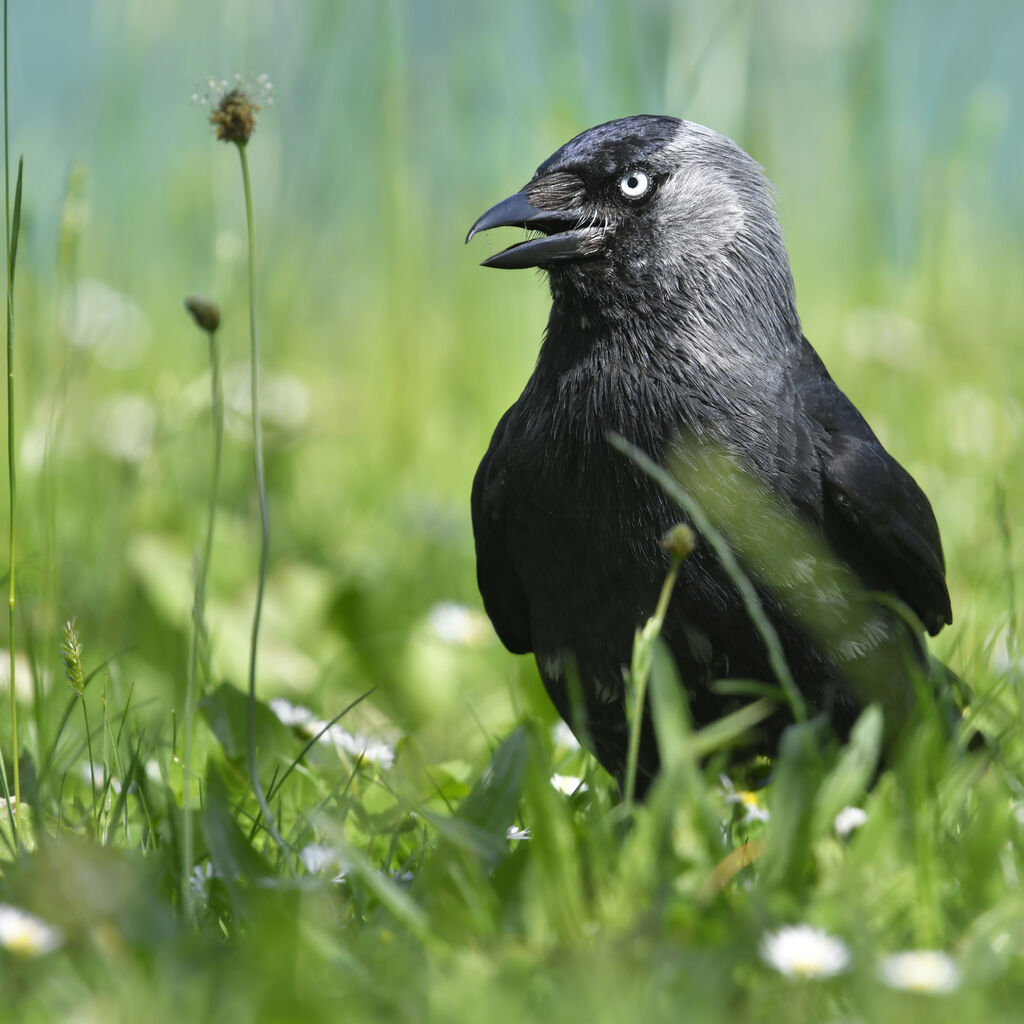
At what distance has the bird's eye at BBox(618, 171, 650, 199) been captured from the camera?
3121 mm

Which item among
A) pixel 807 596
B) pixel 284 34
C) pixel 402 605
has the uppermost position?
pixel 284 34

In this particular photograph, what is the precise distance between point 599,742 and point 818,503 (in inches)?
28.7

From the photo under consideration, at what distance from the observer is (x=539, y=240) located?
3.00 meters

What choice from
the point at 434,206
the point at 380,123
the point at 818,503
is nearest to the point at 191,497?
the point at 380,123

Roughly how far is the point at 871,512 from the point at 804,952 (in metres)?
1.38

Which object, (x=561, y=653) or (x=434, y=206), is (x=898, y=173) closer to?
(x=434, y=206)

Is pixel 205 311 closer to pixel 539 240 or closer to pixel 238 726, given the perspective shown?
pixel 539 240

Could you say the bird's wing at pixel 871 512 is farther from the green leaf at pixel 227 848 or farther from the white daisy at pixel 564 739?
the green leaf at pixel 227 848

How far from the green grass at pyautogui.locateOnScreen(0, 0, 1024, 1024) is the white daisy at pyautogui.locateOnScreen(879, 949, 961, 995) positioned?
2cm

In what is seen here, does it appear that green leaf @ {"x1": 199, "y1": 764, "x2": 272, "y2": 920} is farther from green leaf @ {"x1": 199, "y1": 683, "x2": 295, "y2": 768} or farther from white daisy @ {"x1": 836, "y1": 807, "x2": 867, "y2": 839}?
white daisy @ {"x1": 836, "y1": 807, "x2": 867, "y2": 839}

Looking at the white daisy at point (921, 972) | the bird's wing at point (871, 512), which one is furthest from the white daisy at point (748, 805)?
the white daisy at point (921, 972)

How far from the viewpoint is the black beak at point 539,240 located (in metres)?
3.00

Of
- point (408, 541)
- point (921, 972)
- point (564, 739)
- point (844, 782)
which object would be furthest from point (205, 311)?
point (408, 541)

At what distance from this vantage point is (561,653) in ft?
9.90
